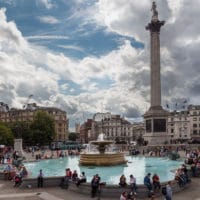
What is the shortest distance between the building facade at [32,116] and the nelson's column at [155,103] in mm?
71168

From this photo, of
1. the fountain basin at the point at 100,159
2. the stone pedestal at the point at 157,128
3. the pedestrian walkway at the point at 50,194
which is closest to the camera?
the pedestrian walkway at the point at 50,194

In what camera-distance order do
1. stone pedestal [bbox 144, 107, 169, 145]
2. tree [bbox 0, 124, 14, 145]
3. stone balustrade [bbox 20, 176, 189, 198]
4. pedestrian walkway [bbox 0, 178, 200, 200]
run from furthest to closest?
1. tree [bbox 0, 124, 14, 145]
2. stone pedestal [bbox 144, 107, 169, 145]
3. stone balustrade [bbox 20, 176, 189, 198]
4. pedestrian walkway [bbox 0, 178, 200, 200]

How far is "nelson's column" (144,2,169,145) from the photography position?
245ft

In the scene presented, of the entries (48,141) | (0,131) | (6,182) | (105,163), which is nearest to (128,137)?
(48,141)

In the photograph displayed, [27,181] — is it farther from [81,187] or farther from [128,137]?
[128,137]

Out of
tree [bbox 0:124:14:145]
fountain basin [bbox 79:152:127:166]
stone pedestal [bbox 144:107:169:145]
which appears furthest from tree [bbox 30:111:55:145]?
fountain basin [bbox 79:152:127:166]

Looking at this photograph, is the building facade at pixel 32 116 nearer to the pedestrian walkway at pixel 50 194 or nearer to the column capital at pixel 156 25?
the column capital at pixel 156 25

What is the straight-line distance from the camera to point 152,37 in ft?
266

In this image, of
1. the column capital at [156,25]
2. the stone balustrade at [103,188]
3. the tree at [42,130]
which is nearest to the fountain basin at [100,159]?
the stone balustrade at [103,188]

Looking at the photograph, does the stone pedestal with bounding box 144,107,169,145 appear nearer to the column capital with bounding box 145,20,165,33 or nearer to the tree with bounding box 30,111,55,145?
the column capital with bounding box 145,20,165,33

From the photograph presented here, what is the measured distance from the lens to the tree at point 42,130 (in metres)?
104

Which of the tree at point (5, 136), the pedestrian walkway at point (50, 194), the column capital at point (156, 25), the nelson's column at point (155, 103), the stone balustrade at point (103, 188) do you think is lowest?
the pedestrian walkway at point (50, 194)

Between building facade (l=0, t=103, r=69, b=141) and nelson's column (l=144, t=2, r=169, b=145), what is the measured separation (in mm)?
71168

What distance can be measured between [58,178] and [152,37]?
61719 millimetres
